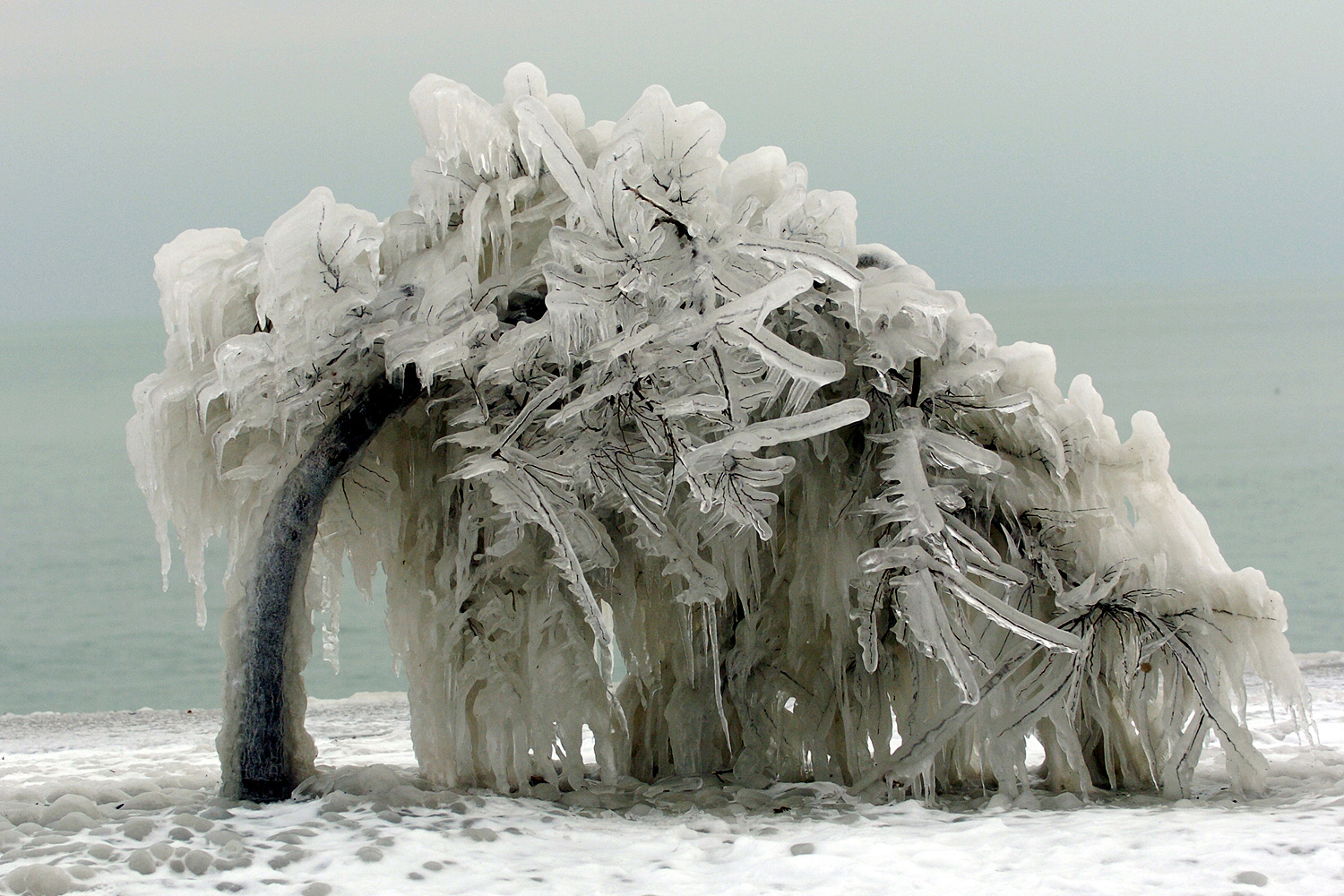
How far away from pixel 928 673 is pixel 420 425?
7.24 feet

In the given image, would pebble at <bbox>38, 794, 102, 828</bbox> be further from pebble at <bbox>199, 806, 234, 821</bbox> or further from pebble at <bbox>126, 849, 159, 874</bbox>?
pebble at <bbox>126, 849, 159, 874</bbox>

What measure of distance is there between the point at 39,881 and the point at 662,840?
181 centimetres

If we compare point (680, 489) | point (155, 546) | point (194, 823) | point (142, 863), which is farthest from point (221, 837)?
point (155, 546)

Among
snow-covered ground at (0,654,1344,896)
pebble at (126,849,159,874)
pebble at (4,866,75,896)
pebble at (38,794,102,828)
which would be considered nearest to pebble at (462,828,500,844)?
snow-covered ground at (0,654,1344,896)

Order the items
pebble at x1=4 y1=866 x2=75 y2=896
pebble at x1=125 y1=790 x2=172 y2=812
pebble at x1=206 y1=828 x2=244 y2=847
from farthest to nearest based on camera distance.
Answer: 1. pebble at x1=125 y1=790 x2=172 y2=812
2. pebble at x1=206 y1=828 x2=244 y2=847
3. pebble at x1=4 y1=866 x2=75 y2=896

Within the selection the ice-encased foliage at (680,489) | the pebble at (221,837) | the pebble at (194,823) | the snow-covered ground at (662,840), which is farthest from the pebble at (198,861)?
the ice-encased foliage at (680,489)

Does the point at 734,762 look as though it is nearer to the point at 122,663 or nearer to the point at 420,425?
the point at 420,425

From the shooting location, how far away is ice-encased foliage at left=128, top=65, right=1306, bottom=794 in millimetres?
3691

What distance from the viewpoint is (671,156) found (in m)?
3.76

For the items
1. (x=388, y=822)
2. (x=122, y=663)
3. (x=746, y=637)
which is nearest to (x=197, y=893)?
(x=388, y=822)

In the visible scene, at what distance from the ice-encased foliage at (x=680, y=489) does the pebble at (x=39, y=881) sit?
110cm

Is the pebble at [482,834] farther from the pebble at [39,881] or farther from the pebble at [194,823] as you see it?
the pebble at [39,881]

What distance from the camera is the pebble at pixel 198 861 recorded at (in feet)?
10.8

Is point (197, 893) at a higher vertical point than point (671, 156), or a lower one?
lower
